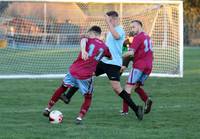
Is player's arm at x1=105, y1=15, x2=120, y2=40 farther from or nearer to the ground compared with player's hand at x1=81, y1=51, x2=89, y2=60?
farther from the ground

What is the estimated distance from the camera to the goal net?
2149 cm

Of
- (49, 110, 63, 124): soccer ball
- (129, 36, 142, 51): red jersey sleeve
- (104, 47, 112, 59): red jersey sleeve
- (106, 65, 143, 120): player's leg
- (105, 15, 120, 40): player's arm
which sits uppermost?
(105, 15, 120, 40): player's arm

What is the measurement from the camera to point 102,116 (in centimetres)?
1127

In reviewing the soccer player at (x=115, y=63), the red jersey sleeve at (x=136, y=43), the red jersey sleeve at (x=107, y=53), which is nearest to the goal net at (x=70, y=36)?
the red jersey sleeve at (x=136, y=43)

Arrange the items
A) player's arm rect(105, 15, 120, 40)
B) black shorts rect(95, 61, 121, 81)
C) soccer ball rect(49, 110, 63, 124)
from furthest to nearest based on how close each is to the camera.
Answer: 1. black shorts rect(95, 61, 121, 81)
2. player's arm rect(105, 15, 120, 40)
3. soccer ball rect(49, 110, 63, 124)

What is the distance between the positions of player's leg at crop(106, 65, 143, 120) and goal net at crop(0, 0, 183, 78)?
9.28 meters

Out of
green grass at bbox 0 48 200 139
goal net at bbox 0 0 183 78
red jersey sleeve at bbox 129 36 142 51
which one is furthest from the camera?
goal net at bbox 0 0 183 78

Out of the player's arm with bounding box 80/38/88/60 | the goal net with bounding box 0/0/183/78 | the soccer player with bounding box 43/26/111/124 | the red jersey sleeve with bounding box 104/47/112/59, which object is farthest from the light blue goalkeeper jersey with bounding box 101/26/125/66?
the goal net with bounding box 0/0/183/78

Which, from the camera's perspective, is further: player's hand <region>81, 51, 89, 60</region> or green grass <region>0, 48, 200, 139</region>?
player's hand <region>81, 51, 89, 60</region>

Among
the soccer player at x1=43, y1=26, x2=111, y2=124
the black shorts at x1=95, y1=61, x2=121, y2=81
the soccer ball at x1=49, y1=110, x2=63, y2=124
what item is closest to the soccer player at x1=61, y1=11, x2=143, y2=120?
the black shorts at x1=95, y1=61, x2=121, y2=81

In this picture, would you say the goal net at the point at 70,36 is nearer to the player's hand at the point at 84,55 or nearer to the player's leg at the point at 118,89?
the player's leg at the point at 118,89

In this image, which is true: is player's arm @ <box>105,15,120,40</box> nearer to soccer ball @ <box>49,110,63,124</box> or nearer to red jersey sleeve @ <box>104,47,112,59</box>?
red jersey sleeve @ <box>104,47,112,59</box>

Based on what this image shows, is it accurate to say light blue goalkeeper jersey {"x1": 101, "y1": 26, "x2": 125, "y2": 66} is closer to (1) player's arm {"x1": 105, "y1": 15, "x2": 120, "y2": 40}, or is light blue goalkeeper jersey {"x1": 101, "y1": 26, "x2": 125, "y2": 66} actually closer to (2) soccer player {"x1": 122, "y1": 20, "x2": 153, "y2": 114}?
(1) player's arm {"x1": 105, "y1": 15, "x2": 120, "y2": 40}

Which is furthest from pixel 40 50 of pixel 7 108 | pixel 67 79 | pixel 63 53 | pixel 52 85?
pixel 67 79
